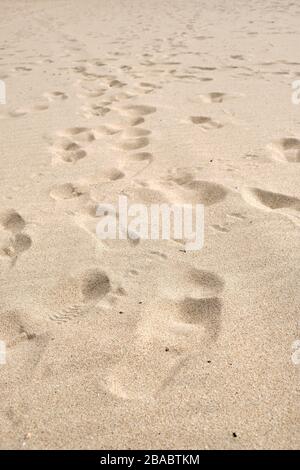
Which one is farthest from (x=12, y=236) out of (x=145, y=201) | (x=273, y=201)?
(x=273, y=201)

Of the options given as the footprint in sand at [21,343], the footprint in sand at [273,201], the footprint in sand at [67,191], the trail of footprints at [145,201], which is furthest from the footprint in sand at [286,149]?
the footprint in sand at [21,343]

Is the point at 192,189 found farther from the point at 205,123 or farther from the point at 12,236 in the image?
the point at 205,123

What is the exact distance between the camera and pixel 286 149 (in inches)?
108

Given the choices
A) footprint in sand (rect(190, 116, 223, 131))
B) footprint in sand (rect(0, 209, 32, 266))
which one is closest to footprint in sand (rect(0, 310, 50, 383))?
footprint in sand (rect(0, 209, 32, 266))

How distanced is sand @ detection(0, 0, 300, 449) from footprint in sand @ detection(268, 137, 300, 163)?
0.01 m

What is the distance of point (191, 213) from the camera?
212 centimetres

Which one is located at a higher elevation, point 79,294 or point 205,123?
point 205,123

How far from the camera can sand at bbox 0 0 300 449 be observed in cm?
123

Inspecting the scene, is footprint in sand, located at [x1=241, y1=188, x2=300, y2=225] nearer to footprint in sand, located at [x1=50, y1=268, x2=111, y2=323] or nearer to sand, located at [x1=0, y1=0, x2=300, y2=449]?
sand, located at [x1=0, y1=0, x2=300, y2=449]

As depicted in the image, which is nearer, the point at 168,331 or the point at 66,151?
the point at 168,331

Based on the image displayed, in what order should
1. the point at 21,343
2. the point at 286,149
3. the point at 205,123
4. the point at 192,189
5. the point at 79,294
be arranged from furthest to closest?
the point at 205,123 < the point at 286,149 < the point at 192,189 < the point at 79,294 < the point at 21,343

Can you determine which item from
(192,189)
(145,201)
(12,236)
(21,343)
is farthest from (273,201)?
(21,343)

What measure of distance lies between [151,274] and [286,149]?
4.73 ft

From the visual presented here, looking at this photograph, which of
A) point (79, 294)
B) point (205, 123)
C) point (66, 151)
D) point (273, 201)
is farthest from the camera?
point (205, 123)
